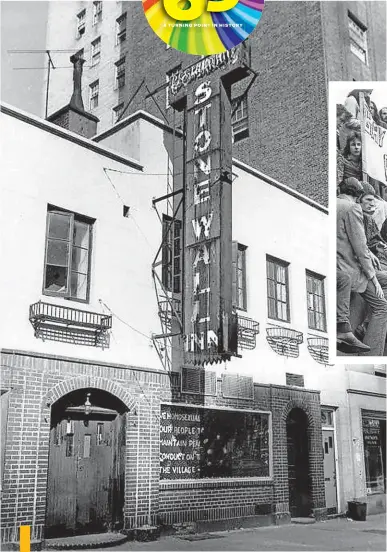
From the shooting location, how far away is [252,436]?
40.6 feet

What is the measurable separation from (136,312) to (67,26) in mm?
6540

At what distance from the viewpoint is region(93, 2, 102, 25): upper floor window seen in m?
Answer: 14.0

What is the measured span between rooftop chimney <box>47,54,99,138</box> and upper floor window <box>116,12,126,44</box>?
2142 mm

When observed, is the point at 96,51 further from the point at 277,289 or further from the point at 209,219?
the point at 277,289

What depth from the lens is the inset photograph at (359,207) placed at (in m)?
11.4

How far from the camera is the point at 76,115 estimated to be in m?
13.3

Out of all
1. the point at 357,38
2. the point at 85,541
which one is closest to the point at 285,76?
the point at 357,38

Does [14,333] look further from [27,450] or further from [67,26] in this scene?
[67,26]

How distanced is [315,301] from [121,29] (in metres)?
8.28

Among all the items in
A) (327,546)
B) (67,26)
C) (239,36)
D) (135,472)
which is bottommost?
(327,546)

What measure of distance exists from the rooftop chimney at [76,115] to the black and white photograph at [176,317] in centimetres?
6

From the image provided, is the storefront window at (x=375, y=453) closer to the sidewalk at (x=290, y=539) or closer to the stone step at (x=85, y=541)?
the sidewalk at (x=290, y=539)

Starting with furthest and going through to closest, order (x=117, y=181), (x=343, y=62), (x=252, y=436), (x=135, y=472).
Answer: (x=343, y=62) < (x=252, y=436) < (x=117, y=181) < (x=135, y=472)

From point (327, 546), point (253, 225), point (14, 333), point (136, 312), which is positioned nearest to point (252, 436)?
point (327, 546)
